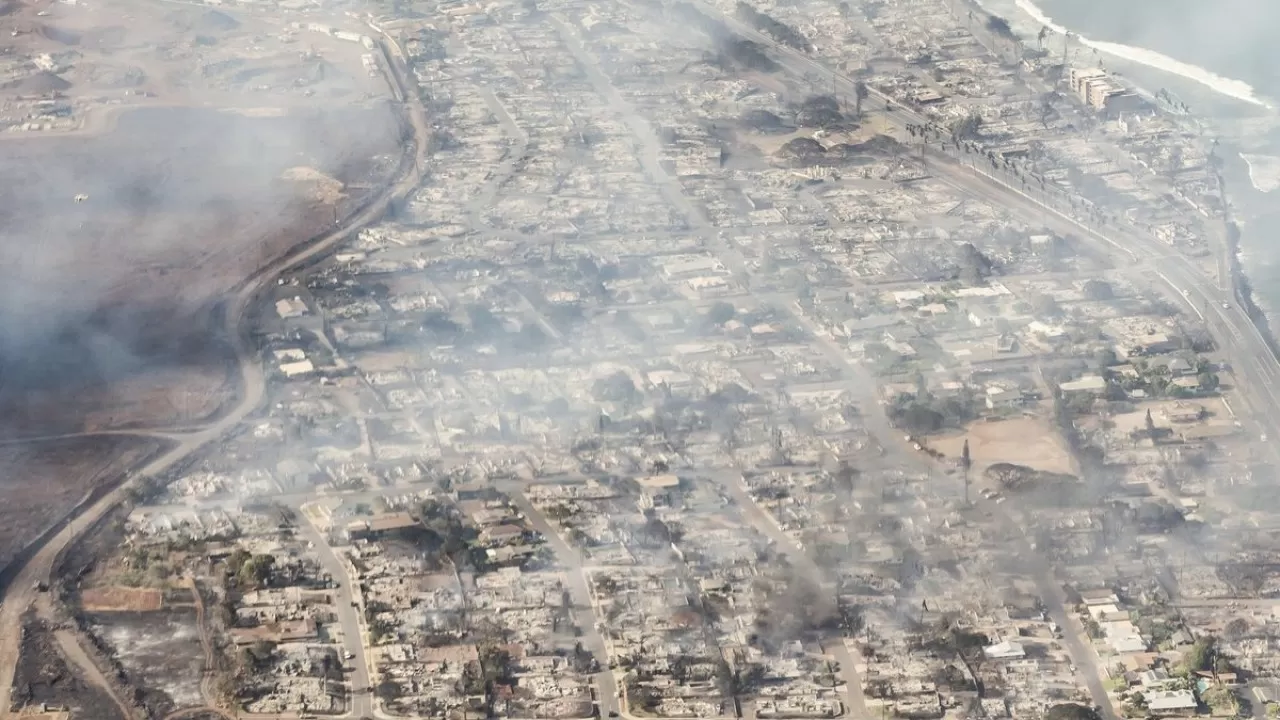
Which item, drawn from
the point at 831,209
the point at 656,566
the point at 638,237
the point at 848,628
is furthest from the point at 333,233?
the point at 848,628

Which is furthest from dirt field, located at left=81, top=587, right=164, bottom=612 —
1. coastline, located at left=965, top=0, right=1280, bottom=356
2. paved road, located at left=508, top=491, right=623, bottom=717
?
coastline, located at left=965, top=0, right=1280, bottom=356

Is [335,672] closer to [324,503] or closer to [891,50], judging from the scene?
[324,503]

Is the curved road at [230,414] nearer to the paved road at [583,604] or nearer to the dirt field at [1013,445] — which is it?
the paved road at [583,604]

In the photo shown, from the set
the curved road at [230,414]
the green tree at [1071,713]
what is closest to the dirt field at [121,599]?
the curved road at [230,414]

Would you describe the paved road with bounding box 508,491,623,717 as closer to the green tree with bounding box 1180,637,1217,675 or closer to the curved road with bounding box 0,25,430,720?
the curved road with bounding box 0,25,430,720

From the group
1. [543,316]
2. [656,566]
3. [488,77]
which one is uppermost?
[656,566]

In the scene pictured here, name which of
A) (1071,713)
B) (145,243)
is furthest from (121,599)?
(145,243)
